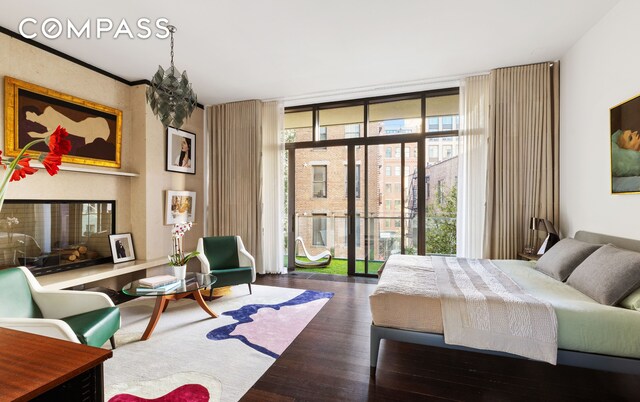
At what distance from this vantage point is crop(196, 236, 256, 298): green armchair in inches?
151

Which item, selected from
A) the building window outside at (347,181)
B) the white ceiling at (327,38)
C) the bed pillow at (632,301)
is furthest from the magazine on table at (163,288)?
the bed pillow at (632,301)

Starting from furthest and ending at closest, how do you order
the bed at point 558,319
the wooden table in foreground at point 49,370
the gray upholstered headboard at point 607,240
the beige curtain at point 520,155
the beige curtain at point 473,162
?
1. the beige curtain at point 473,162
2. the beige curtain at point 520,155
3. the gray upholstered headboard at point 607,240
4. the bed at point 558,319
5. the wooden table in foreground at point 49,370

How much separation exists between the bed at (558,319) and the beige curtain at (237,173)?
2.94 metres

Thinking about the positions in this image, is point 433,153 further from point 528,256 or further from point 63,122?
point 63,122

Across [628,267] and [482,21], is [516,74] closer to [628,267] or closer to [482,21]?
[482,21]

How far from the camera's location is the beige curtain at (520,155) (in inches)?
145

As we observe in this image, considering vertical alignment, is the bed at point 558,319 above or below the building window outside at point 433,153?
below

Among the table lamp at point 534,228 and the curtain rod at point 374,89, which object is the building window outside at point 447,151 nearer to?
the curtain rod at point 374,89

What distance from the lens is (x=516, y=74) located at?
378cm

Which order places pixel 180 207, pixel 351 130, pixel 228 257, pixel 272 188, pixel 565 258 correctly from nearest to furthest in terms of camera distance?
pixel 565 258 → pixel 228 257 → pixel 180 207 → pixel 351 130 → pixel 272 188

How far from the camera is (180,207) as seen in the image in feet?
15.8

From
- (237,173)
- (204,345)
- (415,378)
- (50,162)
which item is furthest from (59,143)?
(237,173)

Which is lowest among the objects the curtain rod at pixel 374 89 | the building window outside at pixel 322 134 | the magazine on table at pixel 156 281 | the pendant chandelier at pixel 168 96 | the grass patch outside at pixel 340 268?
the grass patch outside at pixel 340 268

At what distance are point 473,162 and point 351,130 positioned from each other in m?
1.98
